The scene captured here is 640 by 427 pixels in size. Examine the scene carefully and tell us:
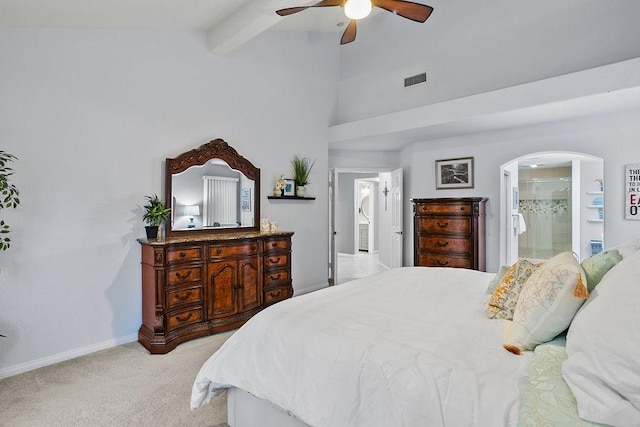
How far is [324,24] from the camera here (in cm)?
489

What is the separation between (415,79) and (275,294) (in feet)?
11.3

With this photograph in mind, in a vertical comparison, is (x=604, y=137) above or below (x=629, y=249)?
above

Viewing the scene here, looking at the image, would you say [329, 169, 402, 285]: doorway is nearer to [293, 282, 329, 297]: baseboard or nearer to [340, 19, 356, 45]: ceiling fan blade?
[293, 282, 329, 297]: baseboard

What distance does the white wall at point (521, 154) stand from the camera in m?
3.73

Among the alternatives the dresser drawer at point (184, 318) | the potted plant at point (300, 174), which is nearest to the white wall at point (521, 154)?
the potted plant at point (300, 174)

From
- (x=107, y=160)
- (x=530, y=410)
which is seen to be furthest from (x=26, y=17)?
(x=530, y=410)

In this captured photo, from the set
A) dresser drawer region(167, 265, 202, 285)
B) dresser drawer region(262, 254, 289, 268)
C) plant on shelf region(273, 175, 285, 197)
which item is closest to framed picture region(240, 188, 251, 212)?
plant on shelf region(273, 175, 285, 197)

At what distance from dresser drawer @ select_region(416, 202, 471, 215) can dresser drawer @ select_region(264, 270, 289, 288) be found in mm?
2047

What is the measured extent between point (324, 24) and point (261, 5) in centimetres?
205

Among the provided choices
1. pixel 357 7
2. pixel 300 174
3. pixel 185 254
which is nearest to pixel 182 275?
pixel 185 254

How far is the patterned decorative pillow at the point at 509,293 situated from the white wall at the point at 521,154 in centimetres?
279

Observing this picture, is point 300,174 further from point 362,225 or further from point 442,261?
point 362,225

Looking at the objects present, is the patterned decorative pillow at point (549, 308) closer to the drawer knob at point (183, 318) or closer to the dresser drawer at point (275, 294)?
the drawer knob at point (183, 318)

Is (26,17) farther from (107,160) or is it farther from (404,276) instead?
(404,276)
